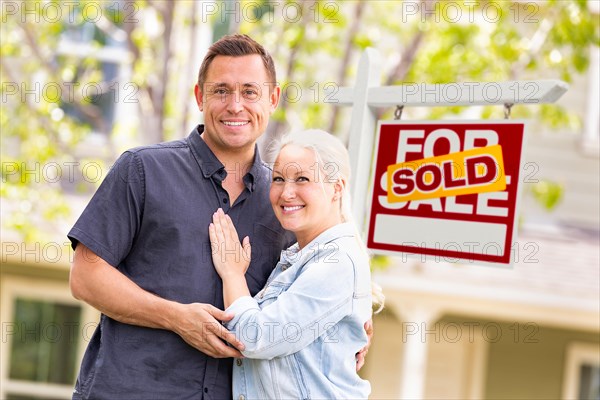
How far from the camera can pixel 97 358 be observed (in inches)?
121

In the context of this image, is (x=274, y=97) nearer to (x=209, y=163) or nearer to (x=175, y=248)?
(x=209, y=163)

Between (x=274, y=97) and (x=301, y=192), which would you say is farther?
(x=274, y=97)

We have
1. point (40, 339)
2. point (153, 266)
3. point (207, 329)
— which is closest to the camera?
point (207, 329)

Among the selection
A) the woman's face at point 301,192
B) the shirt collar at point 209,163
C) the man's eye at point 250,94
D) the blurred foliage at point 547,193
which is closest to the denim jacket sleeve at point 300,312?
the woman's face at point 301,192

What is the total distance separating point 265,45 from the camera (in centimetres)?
712

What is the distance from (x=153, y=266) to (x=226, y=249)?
23 centimetres

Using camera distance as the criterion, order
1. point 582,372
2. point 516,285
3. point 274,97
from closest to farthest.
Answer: point 274,97 < point 516,285 < point 582,372

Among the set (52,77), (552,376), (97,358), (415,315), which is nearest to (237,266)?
(97,358)

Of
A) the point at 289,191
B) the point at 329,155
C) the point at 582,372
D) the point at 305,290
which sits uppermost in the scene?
the point at 329,155

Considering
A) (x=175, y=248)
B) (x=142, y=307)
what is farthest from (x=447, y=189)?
(x=142, y=307)

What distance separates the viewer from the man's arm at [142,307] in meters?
2.92

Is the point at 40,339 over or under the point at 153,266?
under

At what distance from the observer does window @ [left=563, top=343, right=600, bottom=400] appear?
31.3ft

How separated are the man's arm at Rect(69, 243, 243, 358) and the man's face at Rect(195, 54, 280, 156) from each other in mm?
550
